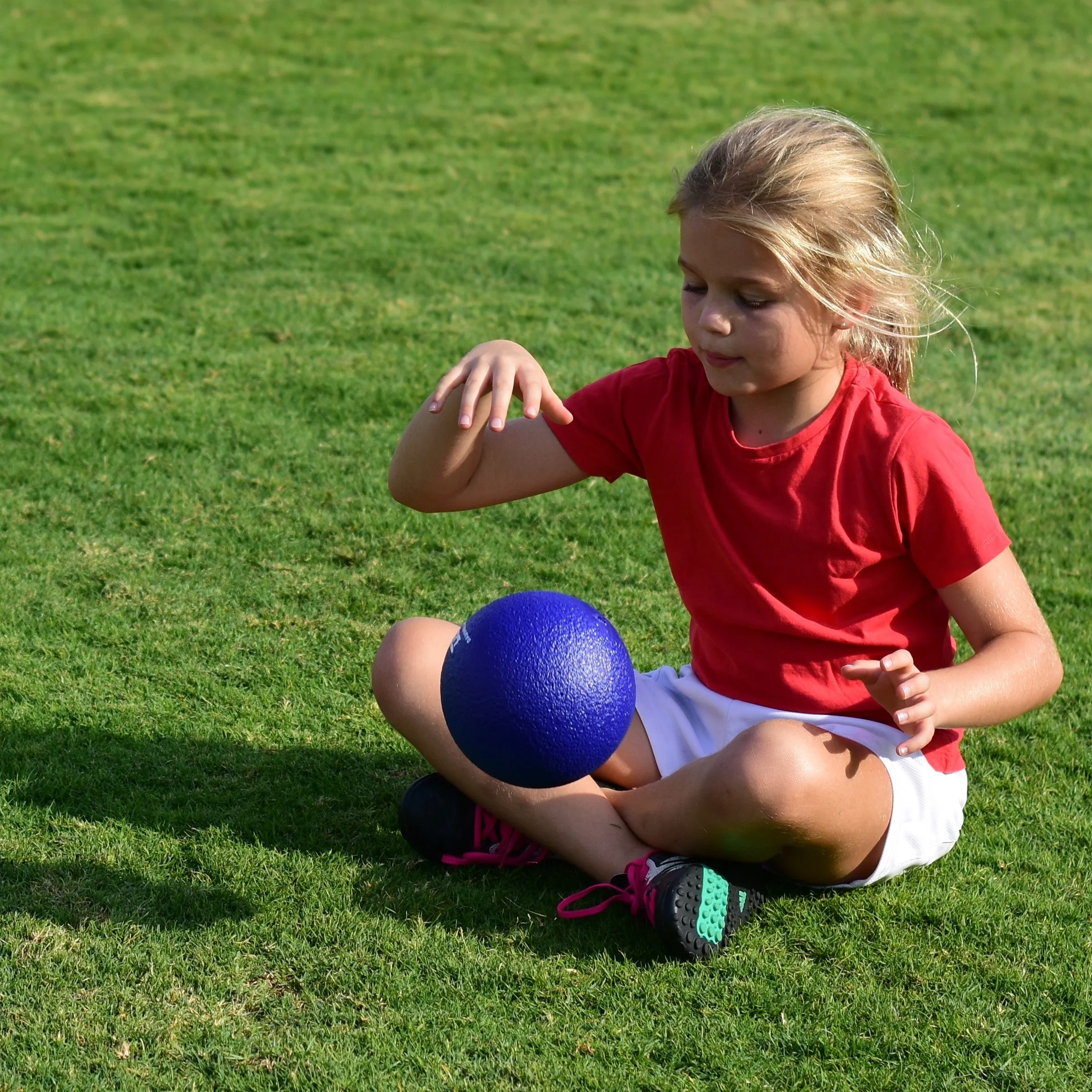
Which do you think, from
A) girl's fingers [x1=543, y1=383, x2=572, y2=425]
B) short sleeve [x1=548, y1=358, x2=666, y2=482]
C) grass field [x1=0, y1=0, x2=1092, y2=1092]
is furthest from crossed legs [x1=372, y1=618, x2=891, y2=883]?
girl's fingers [x1=543, y1=383, x2=572, y2=425]

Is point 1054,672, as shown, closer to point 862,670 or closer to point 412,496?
point 862,670

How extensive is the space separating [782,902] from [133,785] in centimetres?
156

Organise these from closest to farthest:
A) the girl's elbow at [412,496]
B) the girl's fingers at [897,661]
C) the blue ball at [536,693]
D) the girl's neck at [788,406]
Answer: the girl's fingers at [897,661] < the blue ball at [536,693] < the girl's neck at [788,406] < the girl's elbow at [412,496]

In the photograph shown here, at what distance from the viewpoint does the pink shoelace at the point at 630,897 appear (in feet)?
9.70

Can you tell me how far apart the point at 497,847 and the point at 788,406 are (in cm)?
118

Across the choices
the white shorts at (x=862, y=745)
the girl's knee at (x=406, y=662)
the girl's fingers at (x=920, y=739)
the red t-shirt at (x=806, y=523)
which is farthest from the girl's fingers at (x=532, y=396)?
the girl's fingers at (x=920, y=739)

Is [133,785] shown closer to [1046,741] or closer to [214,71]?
[1046,741]

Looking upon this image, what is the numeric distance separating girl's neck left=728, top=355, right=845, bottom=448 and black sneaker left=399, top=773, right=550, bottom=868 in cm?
102

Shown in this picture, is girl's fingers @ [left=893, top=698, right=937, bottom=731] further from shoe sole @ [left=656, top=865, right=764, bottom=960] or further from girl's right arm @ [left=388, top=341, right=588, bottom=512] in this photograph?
girl's right arm @ [left=388, top=341, right=588, bottom=512]

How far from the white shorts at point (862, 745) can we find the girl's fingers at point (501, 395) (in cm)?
86

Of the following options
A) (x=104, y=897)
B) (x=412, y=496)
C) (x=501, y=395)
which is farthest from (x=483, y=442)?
(x=104, y=897)

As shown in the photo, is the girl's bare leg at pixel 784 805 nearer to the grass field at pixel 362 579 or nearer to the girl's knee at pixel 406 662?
the grass field at pixel 362 579

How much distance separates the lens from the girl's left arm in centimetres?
263

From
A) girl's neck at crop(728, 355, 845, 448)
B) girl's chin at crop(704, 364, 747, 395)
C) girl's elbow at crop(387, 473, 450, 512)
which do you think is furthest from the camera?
girl's elbow at crop(387, 473, 450, 512)
